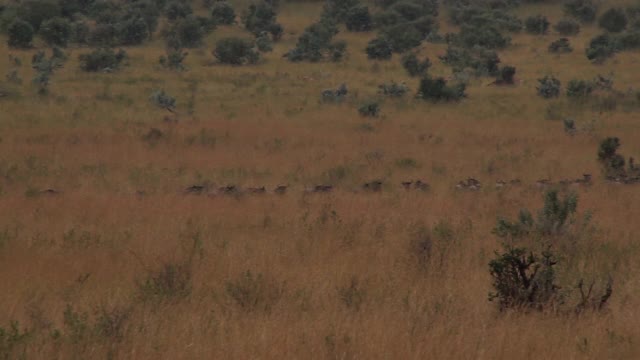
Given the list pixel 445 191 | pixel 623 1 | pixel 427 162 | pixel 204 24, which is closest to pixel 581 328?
pixel 445 191

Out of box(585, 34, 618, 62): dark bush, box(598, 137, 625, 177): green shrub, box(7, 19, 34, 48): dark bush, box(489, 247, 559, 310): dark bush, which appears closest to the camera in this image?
box(489, 247, 559, 310): dark bush

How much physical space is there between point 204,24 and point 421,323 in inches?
1555

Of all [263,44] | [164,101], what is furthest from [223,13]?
[164,101]

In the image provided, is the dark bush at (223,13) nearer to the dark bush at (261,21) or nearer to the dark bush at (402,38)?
the dark bush at (261,21)

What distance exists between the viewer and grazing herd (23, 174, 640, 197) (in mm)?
11836

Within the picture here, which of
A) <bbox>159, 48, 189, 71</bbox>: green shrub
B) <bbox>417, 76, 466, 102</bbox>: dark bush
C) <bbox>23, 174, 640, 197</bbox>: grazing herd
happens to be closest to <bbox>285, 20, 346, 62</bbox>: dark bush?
<bbox>159, 48, 189, 71</bbox>: green shrub

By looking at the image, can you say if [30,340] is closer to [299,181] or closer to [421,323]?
[421,323]

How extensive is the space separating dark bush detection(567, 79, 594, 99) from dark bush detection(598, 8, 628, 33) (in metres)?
20.8

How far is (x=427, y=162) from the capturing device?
15.5 metres

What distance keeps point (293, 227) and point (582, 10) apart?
4546 cm

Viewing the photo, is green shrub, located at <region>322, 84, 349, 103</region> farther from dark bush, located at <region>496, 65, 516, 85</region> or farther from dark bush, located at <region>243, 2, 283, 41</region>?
dark bush, located at <region>243, 2, 283, 41</region>

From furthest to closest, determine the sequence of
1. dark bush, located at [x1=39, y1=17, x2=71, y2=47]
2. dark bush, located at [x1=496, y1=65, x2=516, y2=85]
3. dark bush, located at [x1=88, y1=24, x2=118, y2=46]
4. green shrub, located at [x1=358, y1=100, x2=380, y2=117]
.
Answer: dark bush, located at [x1=88, y1=24, x2=118, y2=46]
dark bush, located at [x1=39, y1=17, x2=71, y2=47]
dark bush, located at [x1=496, y1=65, x2=516, y2=85]
green shrub, located at [x1=358, y1=100, x2=380, y2=117]

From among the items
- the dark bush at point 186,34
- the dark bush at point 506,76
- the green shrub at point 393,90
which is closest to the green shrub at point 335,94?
the green shrub at point 393,90

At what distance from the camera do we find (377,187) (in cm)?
1262
